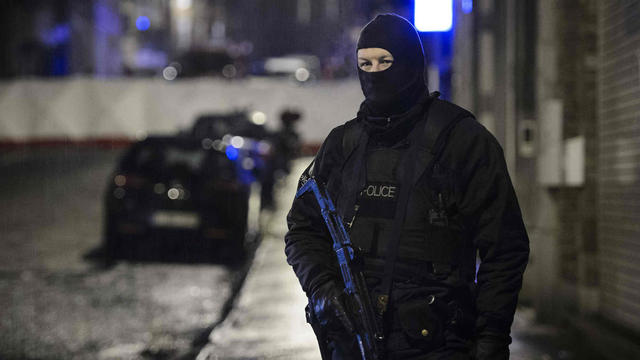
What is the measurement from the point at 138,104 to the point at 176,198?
17503 millimetres

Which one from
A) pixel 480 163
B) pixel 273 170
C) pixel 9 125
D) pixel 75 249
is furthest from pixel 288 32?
pixel 480 163

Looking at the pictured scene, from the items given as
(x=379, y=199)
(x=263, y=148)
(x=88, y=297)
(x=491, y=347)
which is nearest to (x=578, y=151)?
(x=379, y=199)

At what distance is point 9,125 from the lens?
1041 inches

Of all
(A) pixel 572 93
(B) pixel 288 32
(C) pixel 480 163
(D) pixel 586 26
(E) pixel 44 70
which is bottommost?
(C) pixel 480 163

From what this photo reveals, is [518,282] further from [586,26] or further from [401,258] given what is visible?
[586,26]

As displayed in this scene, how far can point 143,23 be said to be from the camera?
52.7 m

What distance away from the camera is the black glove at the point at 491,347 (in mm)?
2555

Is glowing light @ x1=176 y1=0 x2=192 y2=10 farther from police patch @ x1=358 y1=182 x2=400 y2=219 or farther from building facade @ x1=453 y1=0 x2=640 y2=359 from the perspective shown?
police patch @ x1=358 y1=182 x2=400 y2=219

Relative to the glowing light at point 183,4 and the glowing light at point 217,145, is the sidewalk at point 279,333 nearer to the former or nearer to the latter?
the glowing light at point 217,145

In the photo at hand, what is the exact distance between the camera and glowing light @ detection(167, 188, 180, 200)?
10047 mm

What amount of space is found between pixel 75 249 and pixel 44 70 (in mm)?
28640

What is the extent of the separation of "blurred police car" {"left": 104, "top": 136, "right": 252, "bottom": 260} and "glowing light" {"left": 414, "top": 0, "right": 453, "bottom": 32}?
3218mm

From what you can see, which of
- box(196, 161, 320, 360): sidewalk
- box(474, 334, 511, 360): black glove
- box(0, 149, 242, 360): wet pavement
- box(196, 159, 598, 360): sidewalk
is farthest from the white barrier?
box(474, 334, 511, 360): black glove

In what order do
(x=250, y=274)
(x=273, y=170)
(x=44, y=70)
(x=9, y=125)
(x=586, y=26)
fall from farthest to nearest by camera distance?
(x=44, y=70) < (x=9, y=125) < (x=273, y=170) < (x=250, y=274) < (x=586, y=26)
